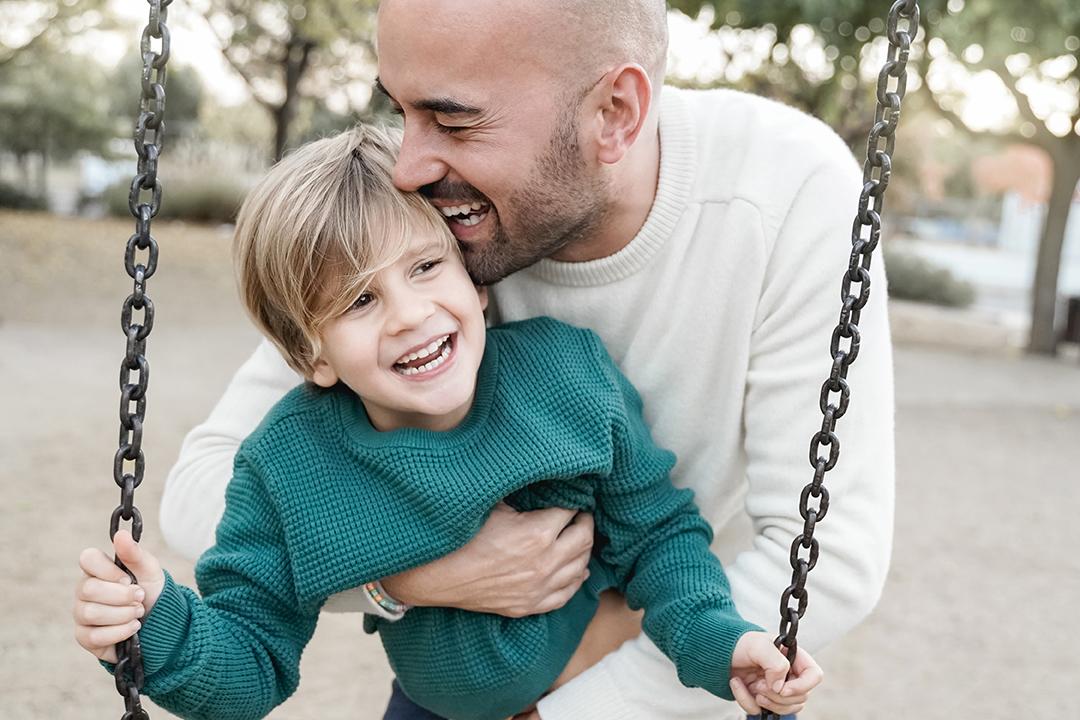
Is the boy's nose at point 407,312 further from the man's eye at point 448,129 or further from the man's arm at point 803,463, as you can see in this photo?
the man's arm at point 803,463

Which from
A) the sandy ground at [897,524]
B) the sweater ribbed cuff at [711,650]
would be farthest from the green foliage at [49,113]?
the sweater ribbed cuff at [711,650]

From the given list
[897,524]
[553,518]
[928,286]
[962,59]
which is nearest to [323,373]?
[553,518]

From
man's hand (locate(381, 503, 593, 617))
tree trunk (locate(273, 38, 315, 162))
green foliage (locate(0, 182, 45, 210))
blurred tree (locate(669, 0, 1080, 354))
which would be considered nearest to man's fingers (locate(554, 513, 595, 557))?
man's hand (locate(381, 503, 593, 617))

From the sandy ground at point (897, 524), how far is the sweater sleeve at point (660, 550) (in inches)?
9.0

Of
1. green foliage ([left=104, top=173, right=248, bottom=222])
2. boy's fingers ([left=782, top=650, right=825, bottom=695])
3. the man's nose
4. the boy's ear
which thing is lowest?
green foliage ([left=104, top=173, right=248, bottom=222])

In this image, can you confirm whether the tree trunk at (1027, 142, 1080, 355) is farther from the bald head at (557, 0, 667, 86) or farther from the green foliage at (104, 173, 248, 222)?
the green foliage at (104, 173, 248, 222)

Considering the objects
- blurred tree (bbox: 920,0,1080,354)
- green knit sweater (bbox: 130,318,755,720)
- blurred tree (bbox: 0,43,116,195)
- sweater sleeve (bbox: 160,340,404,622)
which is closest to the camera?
green knit sweater (bbox: 130,318,755,720)

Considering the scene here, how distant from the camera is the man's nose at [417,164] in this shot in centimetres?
191

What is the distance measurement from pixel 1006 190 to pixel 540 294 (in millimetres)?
40949

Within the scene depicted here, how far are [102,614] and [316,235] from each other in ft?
2.09

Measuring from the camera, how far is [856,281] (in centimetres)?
162

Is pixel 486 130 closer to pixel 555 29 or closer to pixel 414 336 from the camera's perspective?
pixel 555 29

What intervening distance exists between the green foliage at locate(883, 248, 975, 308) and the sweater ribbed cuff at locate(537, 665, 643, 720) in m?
16.1

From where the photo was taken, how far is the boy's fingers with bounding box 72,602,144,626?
1.53m
